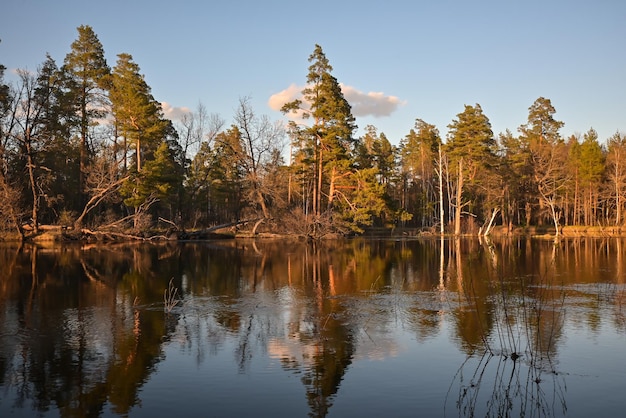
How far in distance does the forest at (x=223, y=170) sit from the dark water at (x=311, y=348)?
2409 centimetres

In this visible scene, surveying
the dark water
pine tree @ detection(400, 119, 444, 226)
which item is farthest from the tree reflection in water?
pine tree @ detection(400, 119, 444, 226)

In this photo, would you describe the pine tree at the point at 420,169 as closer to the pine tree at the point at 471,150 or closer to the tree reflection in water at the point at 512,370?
the pine tree at the point at 471,150

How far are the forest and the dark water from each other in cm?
2409

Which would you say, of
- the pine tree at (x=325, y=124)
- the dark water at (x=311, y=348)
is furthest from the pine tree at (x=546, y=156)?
the dark water at (x=311, y=348)

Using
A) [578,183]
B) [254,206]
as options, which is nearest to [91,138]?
[254,206]

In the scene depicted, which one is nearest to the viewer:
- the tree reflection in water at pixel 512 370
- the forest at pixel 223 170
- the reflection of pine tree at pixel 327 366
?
the tree reflection in water at pixel 512 370

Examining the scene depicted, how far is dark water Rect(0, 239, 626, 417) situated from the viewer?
745cm

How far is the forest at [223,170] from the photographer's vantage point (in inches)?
1608

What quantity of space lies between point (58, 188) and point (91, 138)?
7460 mm

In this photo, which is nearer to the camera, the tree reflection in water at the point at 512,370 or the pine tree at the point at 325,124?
the tree reflection in water at the point at 512,370

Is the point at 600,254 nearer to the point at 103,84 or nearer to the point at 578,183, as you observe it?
the point at 578,183

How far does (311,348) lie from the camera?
10047 millimetres

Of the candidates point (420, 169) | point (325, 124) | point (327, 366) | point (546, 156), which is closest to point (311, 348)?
point (327, 366)

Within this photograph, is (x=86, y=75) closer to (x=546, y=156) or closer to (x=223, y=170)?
(x=223, y=170)
